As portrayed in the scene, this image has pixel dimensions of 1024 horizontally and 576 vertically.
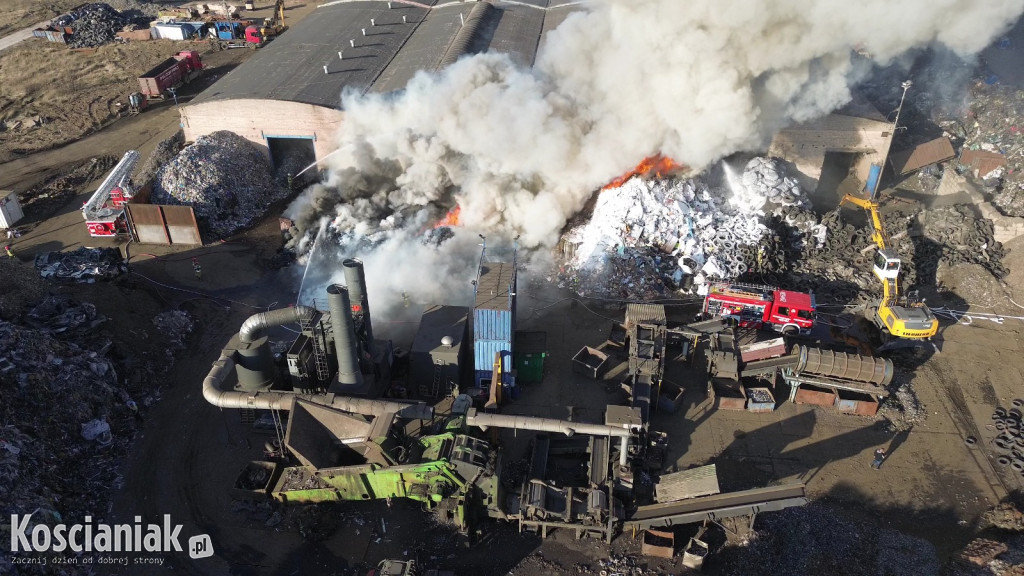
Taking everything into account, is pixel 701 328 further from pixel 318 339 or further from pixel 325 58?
pixel 325 58

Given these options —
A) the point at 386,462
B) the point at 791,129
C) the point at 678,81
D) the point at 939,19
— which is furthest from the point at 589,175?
the point at 386,462

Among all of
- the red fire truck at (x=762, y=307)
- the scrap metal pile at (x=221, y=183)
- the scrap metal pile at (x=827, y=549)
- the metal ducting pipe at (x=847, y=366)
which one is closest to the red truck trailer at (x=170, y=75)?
the scrap metal pile at (x=221, y=183)

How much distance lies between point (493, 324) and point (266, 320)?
7.09m

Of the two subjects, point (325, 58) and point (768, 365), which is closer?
point (768, 365)

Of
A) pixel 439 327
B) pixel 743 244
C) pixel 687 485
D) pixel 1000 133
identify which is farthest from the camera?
pixel 1000 133

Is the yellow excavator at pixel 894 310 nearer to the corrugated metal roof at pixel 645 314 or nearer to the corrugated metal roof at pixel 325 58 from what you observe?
the corrugated metal roof at pixel 645 314

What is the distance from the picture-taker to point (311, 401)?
60.3 ft

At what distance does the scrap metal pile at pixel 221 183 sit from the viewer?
31359 mm

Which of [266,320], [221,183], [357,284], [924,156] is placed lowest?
[924,156]

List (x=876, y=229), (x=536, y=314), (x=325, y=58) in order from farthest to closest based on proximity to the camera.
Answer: (x=325, y=58), (x=876, y=229), (x=536, y=314)

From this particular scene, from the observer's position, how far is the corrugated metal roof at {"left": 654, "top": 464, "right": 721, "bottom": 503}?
1698cm

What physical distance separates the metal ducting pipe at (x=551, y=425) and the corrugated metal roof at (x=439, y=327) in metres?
4.20

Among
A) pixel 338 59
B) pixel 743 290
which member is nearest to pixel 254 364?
pixel 743 290

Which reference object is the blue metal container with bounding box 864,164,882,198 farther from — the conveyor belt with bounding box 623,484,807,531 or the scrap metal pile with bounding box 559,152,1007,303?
the conveyor belt with bounding box 623,484,807,531
